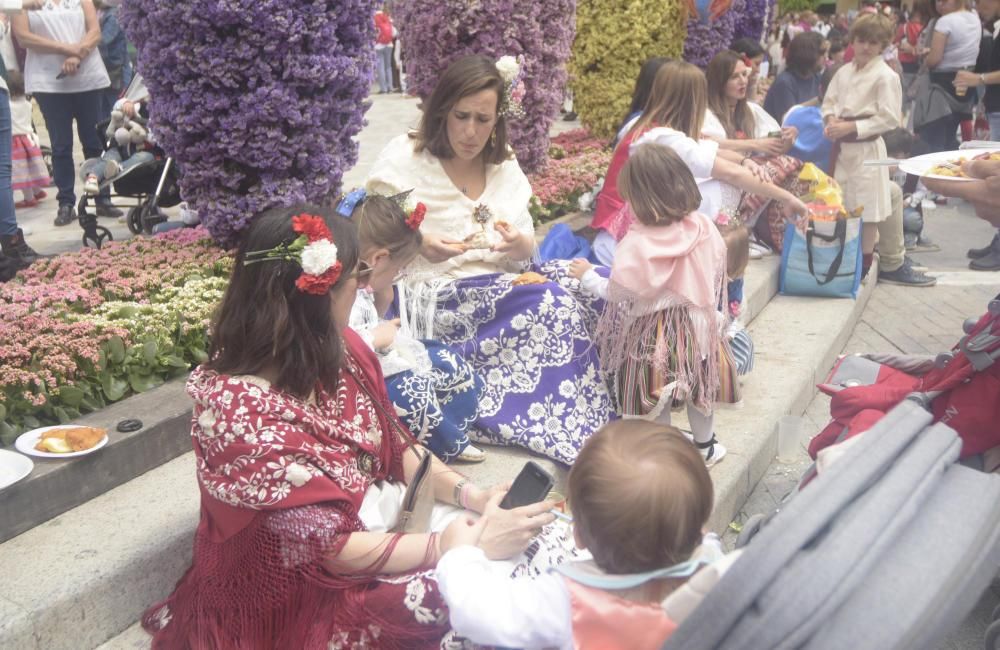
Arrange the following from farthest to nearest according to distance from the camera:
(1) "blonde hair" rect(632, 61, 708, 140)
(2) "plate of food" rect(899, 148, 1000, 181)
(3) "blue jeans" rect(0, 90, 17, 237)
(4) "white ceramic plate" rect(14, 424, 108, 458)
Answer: (3) "blue jeans" rect(0, 90, 17, 237)
(1) "blonde hair" rect(632, 61, 708, 140)
(2) "plate of food" rect(899, 148, 1000, 181)
(4) "white ceramic plate" rect(14, 424, 108, 458)

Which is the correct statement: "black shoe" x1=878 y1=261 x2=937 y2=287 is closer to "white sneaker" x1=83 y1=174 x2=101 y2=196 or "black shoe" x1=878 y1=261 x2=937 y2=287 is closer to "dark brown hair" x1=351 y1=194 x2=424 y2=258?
"dark brown hair" x1=351 y1=194 x2=424 y2=258

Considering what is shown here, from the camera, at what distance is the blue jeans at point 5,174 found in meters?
5.46

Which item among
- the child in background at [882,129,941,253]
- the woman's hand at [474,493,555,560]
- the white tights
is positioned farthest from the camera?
the child in background at [882,129,941,253]

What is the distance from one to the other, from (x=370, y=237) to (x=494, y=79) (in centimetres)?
107

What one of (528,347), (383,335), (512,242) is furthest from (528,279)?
(383,335)

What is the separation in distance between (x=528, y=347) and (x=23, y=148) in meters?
5.83

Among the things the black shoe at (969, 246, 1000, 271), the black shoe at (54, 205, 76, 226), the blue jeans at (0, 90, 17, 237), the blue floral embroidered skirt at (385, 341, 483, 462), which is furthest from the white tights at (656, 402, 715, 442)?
the black shoe at (54, 205, 76, 226)

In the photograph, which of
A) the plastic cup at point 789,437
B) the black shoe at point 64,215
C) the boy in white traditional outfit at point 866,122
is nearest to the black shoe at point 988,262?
the boy in white traditional outfit at point 866,122

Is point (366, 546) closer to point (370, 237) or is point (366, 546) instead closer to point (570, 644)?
point (570, 644)

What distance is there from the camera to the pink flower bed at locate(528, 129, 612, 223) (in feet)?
22.0

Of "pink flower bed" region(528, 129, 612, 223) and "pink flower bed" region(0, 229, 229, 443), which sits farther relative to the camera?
"pink flower bed" region(528, 129, 612, 223)

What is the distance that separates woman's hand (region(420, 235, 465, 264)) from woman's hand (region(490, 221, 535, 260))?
213mm

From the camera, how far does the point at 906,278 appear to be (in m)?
6.98

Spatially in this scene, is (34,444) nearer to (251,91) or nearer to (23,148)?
(251,91)
